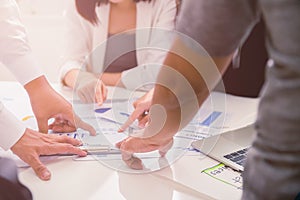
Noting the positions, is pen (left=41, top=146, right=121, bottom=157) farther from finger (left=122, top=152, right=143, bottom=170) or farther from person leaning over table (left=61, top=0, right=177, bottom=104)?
person leaning over table (left=61, top=0, right=177, bottom=104)

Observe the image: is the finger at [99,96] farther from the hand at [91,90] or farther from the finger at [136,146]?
the finger at [136,146]

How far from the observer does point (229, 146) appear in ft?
2.45

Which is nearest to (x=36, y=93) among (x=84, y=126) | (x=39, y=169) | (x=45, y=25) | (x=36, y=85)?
(x=36, y=85)

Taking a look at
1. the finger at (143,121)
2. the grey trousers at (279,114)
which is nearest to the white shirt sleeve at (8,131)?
the finger at (143,121)

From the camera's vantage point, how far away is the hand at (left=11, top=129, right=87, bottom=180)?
26.3 inches

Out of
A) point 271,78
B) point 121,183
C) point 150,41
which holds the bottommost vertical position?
point 121,183

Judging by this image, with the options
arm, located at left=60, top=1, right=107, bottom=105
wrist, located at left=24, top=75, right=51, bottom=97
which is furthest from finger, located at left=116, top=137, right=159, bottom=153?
Result: arm, located at left=60, top=1, right=107, bottom=105

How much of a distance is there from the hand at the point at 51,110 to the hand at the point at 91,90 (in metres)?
0.12

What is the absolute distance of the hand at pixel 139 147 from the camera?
0.66 m

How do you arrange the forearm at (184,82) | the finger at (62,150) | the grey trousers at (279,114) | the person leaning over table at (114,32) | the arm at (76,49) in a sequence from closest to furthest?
1. the grey trousers at (279,114)
2. the forearm at (184,82)
3. the finger at (62,150)
4. the arm at (76,49)
5. the person leaning over table at (114,32)

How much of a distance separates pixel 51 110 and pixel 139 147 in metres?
0.26

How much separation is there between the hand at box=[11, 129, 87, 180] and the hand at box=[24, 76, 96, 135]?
0.22ft

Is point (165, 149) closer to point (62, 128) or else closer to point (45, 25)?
point (62, 128)

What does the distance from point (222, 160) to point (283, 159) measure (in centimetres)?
38
